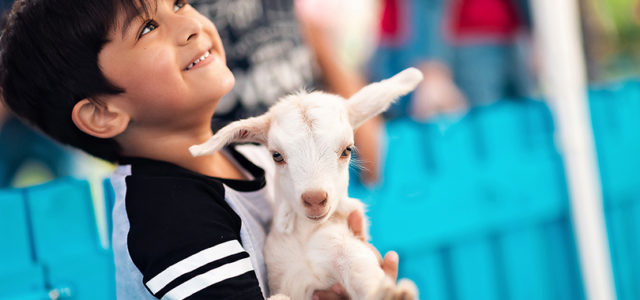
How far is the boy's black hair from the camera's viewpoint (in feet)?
2.13

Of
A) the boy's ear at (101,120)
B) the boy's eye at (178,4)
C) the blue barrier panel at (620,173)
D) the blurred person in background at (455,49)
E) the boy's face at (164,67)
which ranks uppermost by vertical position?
the boy's eye at (178,4)

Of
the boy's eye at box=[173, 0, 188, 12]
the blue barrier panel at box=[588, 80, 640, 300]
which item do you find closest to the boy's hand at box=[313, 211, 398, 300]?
the boy's eye at box=[173, 0, 188, 12]

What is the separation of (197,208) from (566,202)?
4.64ft

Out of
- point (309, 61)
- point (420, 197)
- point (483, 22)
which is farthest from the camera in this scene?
point (483, 22)

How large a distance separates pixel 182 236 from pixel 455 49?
2085 millimetres

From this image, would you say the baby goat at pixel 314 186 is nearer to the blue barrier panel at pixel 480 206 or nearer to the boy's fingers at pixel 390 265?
the boy's fingers at pixel 390 265

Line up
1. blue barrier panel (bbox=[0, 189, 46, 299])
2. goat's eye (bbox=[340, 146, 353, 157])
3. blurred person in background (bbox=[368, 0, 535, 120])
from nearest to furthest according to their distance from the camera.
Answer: goat's eye (bbox=[340, 146, 353, 157]) → blue barrier panel (bbox=[0, 189, 46, 299]) → blurred person in background (bbox=[368, 0, 535, 120])

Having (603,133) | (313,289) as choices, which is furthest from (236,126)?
(603,133)

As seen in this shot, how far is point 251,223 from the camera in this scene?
0.73 metres

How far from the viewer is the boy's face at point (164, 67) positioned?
664 millimetres

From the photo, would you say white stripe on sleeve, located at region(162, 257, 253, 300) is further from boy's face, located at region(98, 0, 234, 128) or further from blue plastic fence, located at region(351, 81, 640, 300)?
blue plastic fence, located at region(351, 81, 640, 300)

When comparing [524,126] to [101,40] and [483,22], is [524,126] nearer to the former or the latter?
[483,22]

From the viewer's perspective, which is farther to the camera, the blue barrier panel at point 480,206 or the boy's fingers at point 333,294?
the blue barrier panel at point 480,206

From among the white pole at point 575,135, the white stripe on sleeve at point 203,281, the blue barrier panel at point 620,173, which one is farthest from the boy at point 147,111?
the blue barrier panel at point 620,173
